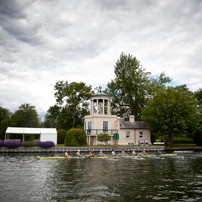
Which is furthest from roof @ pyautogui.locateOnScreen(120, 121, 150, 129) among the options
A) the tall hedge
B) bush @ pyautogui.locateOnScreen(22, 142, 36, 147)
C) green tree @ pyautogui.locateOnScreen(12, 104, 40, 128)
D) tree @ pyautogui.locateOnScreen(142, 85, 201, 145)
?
green tree @ pyautogui.locateOnScreen(12, 104, 40, 128)

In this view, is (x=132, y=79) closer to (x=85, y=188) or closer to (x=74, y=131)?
(x=74, y=131)

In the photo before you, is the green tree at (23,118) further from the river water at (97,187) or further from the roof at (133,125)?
the river water at (97,187)

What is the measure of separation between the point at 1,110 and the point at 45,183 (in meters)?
91.0

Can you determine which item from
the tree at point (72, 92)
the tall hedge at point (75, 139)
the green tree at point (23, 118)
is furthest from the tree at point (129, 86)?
the green tree at point (23, 118)

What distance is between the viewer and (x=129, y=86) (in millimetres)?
58250

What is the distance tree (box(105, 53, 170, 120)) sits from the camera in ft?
191

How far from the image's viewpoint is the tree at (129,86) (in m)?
58.1

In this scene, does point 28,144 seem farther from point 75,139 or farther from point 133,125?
point 133,125

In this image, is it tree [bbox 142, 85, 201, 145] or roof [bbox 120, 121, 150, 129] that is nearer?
tree [bbox 142, 85, 201, 145]

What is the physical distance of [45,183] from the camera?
14898 millimetres

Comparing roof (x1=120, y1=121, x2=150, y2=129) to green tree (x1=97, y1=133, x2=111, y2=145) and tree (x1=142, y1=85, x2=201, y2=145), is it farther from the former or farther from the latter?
green tree (x1=97, y1=133, x2=111, y2=145)

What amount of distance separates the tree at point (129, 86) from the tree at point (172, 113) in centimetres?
1049

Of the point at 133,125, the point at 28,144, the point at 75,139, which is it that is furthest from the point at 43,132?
the point at 133,125

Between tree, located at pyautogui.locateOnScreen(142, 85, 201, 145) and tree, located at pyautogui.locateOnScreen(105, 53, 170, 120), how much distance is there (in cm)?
1049
